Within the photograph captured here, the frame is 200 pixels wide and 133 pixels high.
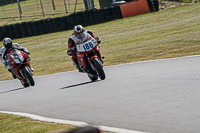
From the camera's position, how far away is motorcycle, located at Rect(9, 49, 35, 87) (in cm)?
1186

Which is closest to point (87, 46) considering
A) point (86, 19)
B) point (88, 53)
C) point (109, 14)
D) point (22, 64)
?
point (88, 53)

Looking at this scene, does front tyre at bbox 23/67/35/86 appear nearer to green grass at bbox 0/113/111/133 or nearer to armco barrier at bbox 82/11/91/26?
green grass at bbox 0/113/111/133

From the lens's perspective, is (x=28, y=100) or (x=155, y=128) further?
(x=28, y=100)

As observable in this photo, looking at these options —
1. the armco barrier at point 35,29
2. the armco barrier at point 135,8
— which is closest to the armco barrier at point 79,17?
the armco barrier at point 135,8

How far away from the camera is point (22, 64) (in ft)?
39.7

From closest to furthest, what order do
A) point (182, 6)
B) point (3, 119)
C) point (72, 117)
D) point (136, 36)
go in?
point (72, 117), point (3, 119), point (136, 36), point (182, 6)

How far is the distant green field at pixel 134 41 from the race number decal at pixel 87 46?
11.8ft

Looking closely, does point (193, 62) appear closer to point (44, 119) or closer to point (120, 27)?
point (44, 119)

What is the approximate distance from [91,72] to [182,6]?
23.0 m

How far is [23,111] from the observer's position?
7668 millimetres

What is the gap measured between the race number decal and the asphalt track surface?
2.95ft

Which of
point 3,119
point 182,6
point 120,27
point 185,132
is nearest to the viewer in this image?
point 185,132

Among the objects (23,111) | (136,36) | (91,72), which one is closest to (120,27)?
(136,36)

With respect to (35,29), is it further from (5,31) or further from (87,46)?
(87,46)
